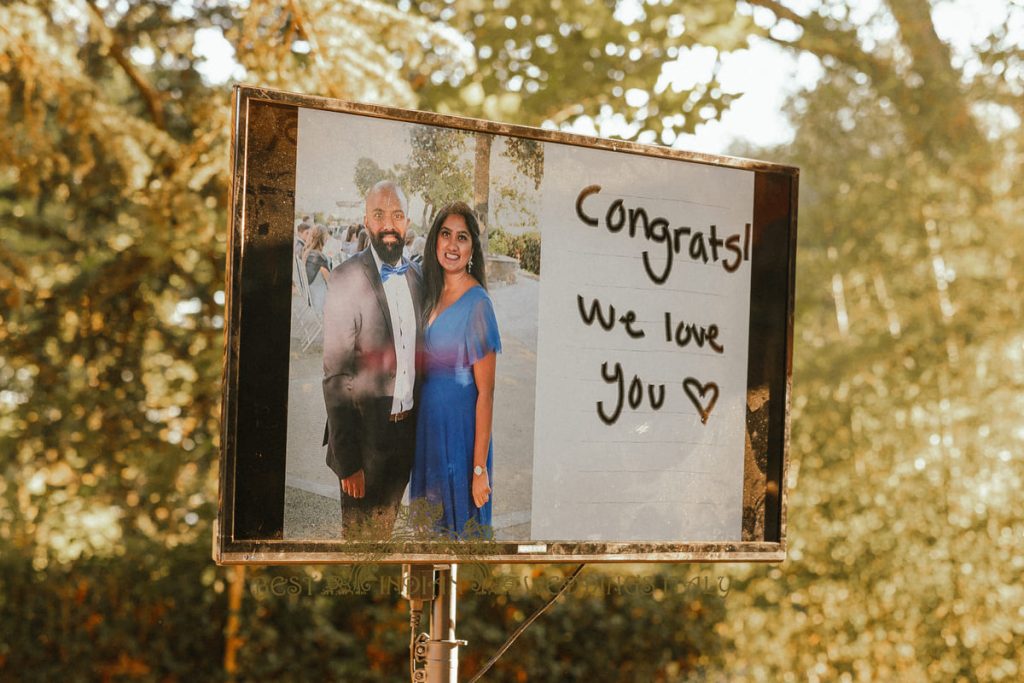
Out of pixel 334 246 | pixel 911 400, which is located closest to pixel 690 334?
pixel 334 246

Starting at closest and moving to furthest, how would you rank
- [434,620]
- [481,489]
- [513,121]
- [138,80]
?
[481,489]
[434,620]
[513,121]
[138,80]

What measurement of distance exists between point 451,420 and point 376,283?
0.86 feet

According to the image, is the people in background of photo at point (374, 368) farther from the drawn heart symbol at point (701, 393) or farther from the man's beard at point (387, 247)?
the drawn heart symbol at point (701, 393)

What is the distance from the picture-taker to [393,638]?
376 cm

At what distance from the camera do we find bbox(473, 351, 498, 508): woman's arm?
166cm

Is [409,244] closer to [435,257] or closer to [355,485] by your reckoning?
[435,257]

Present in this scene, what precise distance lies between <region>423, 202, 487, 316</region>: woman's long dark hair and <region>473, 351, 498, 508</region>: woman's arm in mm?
134

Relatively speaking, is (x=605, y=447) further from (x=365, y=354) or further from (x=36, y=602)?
(x=36, y=602)

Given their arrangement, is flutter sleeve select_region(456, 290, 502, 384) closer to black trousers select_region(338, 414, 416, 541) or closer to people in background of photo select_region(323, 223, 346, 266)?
black trousers select_region(338, 414, 416, 541)

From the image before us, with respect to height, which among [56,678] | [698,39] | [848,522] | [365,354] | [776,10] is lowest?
[56,678]

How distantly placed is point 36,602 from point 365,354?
8.97 ft

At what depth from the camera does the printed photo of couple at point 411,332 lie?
5.14 ft

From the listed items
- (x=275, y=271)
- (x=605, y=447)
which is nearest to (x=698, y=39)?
(x=605, y=447)

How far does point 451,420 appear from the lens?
1646 mm
